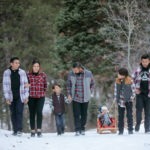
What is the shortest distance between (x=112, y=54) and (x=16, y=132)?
32.1ft

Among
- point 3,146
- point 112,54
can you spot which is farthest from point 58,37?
point 3,146

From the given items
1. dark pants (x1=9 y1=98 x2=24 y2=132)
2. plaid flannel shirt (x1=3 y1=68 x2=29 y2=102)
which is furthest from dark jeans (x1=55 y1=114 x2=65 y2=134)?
plaid flannel shirt (x1=3 y1=68 x2=29 y2=102)

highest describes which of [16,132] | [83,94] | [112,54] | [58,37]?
[58,37]

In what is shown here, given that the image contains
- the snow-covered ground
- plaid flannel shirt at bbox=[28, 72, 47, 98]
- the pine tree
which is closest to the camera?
the snow-covered ground

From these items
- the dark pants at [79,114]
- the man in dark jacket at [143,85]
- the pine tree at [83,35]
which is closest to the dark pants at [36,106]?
the dark pants at [79,114]

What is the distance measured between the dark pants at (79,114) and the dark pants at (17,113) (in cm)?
152

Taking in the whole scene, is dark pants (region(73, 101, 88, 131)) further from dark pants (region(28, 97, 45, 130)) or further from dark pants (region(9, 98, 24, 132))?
dark pants (region(9, 98, 24, 132))

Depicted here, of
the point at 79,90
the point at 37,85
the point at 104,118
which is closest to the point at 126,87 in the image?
the point at 79,90

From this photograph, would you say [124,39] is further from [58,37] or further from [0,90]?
[0,90]

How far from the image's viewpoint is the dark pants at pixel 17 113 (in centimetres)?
828

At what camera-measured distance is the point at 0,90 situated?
18.9m

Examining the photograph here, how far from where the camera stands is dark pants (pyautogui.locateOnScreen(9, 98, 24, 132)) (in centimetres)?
828

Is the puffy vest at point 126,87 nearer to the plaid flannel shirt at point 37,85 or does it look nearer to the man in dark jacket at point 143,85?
the man in dark jacket at point 143,85

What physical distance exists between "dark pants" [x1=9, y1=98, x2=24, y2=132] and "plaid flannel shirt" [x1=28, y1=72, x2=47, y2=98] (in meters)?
0.44
